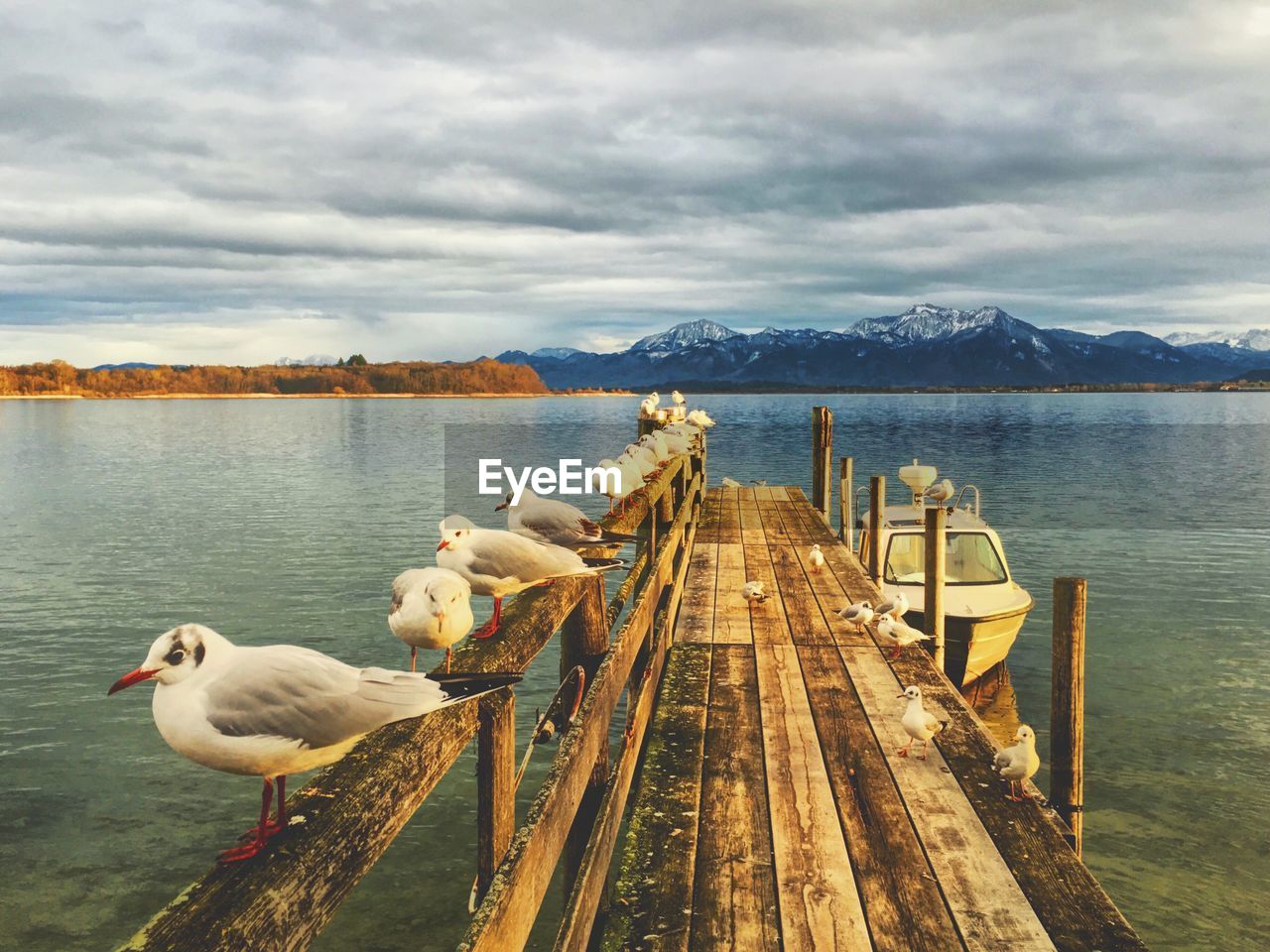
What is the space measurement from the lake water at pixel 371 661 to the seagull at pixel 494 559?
4.90 metres

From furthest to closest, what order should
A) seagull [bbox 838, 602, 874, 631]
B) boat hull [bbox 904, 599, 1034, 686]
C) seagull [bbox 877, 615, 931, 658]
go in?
boat hull [bbox 904, 599, 1034, 686]
seagull [bbox 838, 602, 874, 631]
seagull [bbox 877, 615, 931, 658]

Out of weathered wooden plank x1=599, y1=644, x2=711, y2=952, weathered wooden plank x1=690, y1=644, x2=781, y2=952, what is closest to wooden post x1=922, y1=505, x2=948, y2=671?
weathered wooden plank x1=690, y1=644, x2=781, y2=952

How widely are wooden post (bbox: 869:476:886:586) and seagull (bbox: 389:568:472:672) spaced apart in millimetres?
11044

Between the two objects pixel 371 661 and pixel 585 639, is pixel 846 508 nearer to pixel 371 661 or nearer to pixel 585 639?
pixel 371 661

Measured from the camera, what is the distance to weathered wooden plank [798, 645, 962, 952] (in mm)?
3748

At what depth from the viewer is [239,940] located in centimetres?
196

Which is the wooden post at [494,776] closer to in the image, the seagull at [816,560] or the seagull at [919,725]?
the seagull at [919,725]

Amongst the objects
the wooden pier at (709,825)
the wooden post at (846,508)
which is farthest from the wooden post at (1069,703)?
the wooden post at (846,508)

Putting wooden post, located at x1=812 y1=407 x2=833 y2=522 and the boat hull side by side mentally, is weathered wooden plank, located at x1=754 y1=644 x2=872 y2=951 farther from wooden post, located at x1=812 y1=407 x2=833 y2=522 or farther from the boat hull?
wooden post, located at x1=812 y1=407 x2=833 y2=522

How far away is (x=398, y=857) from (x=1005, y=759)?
6893 millimetres

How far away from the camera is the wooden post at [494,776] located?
12.4ft

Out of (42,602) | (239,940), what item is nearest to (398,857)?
(239,940)

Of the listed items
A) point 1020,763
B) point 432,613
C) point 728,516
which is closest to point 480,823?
point 432,613

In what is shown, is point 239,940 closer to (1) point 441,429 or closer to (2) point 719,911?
(2) point 719,911
